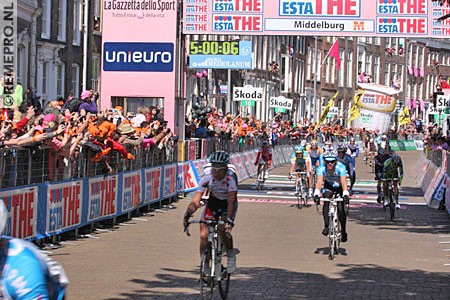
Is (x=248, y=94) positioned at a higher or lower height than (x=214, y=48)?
lower

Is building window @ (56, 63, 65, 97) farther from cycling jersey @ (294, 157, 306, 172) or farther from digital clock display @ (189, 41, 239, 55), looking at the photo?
cycling jersey @ (294, 157, 306, 172)

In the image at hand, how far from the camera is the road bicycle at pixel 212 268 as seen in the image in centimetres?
1041

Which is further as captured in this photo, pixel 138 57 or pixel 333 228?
pixel 138 57

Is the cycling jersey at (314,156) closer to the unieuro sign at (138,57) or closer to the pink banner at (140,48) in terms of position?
the pink banner at (140,48)

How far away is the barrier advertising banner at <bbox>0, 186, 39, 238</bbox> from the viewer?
1331cm

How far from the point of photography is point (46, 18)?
116 ft

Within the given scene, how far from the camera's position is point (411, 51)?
109312mm

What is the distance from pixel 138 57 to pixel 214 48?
3.11 meters

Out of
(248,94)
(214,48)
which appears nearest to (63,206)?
(214,48)

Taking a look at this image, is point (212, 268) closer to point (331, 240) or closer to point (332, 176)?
point (331, 240)

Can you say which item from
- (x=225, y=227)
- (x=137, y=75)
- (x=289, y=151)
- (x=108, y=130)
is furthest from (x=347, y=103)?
(x=225, y=227)

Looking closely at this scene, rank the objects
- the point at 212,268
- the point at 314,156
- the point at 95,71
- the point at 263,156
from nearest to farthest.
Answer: the point at 212,268 < the point at 314,156 < the point at 263,156 < the point at 95,71

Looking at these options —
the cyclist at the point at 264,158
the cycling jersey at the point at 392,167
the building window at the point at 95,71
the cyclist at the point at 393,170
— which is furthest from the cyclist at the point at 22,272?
the building window at the point at 95,71

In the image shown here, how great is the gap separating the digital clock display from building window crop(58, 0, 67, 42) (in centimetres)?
979
